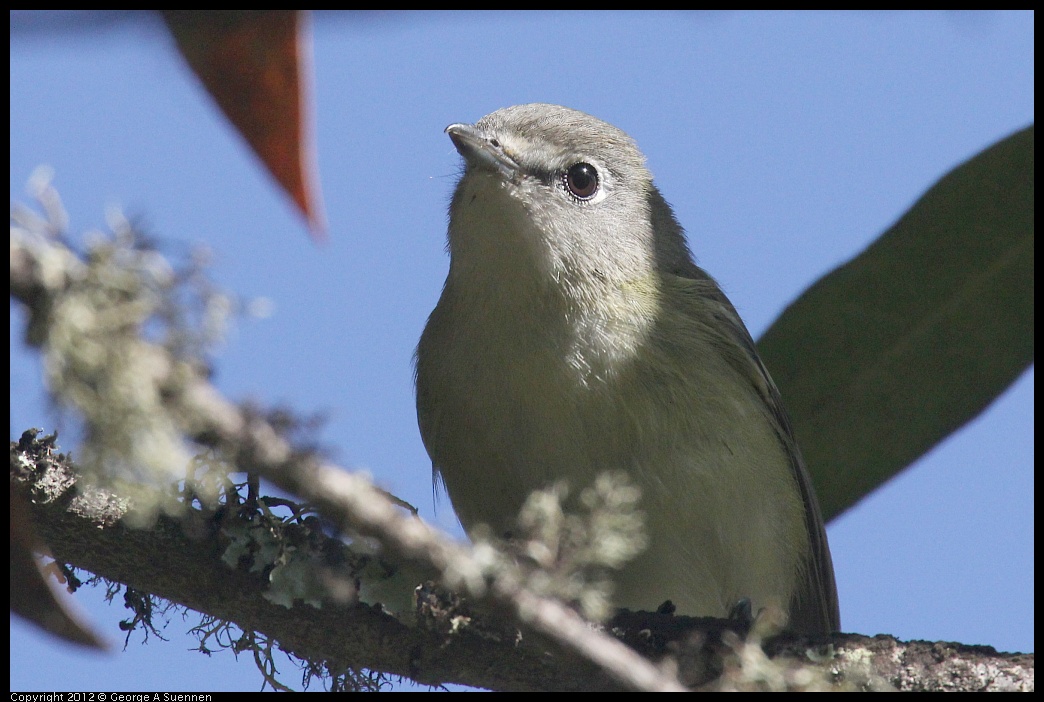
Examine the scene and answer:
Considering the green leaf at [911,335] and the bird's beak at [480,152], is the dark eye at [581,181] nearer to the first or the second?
the bird's beak at [480,152]

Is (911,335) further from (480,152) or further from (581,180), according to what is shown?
(480,152)

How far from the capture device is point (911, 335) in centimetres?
356

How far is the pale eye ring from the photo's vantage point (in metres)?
4.58

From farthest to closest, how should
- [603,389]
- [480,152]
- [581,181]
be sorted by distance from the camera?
1. [581,181]
2. [480,152]
3. [603,389]

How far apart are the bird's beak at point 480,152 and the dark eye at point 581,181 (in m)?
0.28

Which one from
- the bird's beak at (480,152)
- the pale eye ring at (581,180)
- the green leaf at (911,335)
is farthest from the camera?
the pale eye ring at (581,180)

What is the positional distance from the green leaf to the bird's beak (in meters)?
1.42

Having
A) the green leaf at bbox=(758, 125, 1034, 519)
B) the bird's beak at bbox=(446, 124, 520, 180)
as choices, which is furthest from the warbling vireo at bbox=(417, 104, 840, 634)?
the green leaf at bbox=(758, 125, 1034, 519)

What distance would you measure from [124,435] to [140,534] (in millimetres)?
1647

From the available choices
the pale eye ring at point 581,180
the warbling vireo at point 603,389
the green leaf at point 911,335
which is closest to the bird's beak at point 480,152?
the warbling vireo at point 603,389

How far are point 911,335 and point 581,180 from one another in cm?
170

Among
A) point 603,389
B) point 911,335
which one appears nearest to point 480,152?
point 603,389

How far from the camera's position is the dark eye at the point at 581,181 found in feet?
15.0

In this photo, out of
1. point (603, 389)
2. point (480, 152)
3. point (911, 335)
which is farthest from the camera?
point (480, 152)
